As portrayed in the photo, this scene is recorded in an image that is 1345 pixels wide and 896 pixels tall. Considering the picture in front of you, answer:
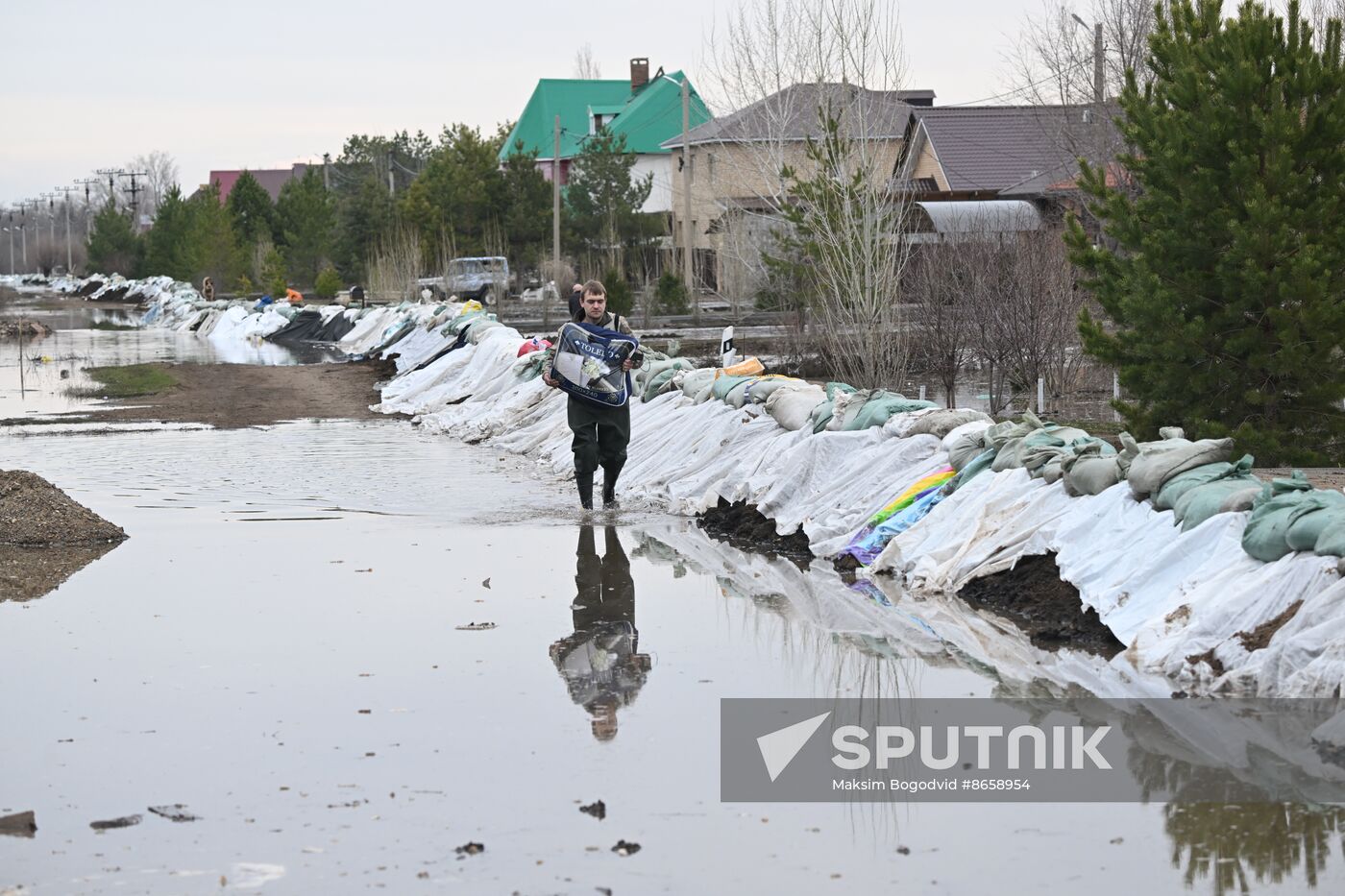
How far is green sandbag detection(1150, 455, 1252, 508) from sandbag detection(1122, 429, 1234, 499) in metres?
0.03

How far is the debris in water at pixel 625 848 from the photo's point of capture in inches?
183

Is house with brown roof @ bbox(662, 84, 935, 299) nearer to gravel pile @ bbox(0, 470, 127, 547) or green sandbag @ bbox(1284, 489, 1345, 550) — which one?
gravel pile @ bbox(0, 470, 127, 547)

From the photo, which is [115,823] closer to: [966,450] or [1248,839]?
[1248,839]

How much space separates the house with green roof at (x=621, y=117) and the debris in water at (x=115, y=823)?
5720 cm

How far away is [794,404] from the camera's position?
11.5 meters

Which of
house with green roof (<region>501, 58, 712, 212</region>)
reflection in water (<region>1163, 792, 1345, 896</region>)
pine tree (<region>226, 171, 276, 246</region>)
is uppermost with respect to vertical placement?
house with green roof (<region>501, 58, 712, 212</region>)

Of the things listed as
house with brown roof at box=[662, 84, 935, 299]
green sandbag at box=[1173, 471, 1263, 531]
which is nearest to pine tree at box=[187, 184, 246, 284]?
house with brown roof at box=[662, 84, 935, 299]

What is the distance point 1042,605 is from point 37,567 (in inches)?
232

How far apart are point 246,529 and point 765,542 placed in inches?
139

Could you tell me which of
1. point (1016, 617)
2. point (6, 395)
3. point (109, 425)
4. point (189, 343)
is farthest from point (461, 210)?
point (1016, 617)

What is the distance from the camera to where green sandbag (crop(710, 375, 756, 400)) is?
506 inches

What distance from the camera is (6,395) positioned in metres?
22.5

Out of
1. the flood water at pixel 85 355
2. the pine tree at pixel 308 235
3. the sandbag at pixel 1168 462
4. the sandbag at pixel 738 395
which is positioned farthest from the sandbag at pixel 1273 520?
the pine tree at pixel 308 235

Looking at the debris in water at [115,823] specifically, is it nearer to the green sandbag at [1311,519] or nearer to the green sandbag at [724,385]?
the green sandbag at [1311,519]
